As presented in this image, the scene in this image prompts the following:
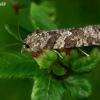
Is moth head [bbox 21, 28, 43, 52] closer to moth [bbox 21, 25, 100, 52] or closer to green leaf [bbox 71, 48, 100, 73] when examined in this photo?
moth [bbox 21, 25, 100, 52]

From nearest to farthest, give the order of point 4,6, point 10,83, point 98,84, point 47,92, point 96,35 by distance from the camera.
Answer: point 47,92 → point 96,35 → point 98,84 → point 10,83 → point 4,6

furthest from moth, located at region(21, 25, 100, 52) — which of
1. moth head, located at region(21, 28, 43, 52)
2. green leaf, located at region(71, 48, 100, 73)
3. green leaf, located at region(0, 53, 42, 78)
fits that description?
green leaf, located at region(71, 48, 100, 73)

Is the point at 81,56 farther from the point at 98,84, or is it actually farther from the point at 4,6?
the point at 4,6

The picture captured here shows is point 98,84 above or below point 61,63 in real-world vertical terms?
below

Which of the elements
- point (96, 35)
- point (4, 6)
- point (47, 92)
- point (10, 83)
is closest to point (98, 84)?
point (96, 35)

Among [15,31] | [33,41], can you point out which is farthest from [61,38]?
[15,31]

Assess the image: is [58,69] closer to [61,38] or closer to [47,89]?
[47,89]

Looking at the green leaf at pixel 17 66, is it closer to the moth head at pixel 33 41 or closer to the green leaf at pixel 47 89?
the green leaf at pixel 47 89
